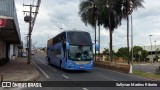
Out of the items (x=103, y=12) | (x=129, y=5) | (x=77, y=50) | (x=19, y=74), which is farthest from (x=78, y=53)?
(x=103, y=12)

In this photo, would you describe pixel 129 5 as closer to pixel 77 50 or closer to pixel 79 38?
pixel 79 38

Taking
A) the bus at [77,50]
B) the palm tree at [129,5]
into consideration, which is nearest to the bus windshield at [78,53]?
the bus at [77,50]

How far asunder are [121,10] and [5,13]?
25.4 m

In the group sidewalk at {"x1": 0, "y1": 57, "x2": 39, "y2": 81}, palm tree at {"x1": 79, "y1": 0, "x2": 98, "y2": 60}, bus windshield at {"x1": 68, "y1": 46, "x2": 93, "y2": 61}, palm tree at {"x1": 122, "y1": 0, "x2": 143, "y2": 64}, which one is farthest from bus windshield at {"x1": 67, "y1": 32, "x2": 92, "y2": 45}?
palm tree at {"x1": 79, "y1": 0, "x2": 98, "y2": 60}

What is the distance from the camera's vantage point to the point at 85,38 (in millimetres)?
33969

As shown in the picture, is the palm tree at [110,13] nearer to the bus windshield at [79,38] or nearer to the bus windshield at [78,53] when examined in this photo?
the bus windshield at [79,38]

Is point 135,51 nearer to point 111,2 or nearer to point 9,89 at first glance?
point 111,2

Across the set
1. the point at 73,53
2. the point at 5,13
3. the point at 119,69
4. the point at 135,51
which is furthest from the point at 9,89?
the point at 135,51

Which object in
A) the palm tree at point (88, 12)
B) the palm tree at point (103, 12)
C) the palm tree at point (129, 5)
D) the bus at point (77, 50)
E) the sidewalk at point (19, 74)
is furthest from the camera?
the palm tree at point (88, 12)

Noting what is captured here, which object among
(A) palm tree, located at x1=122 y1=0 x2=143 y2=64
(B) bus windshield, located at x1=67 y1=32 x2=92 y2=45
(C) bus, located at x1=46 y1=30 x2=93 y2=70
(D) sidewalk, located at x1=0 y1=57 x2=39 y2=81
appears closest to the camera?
(D) sidewalk, located at x1=0 y1=57 x2=39 y2=81

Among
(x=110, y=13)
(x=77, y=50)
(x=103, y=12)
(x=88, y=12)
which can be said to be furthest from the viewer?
(x=88, y=12)

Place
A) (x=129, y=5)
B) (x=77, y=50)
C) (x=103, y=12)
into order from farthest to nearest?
(x=103, y=12) → (x=129, y=5) → (x=77, y=50)

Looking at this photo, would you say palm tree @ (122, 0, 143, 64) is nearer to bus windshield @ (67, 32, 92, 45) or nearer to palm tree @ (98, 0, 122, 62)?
palm tree @ (98, 0, 122, 62)

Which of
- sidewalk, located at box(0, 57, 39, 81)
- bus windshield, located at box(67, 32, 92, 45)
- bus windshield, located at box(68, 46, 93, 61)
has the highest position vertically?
bus windshield, located at box(67, 32, 92, 45)
